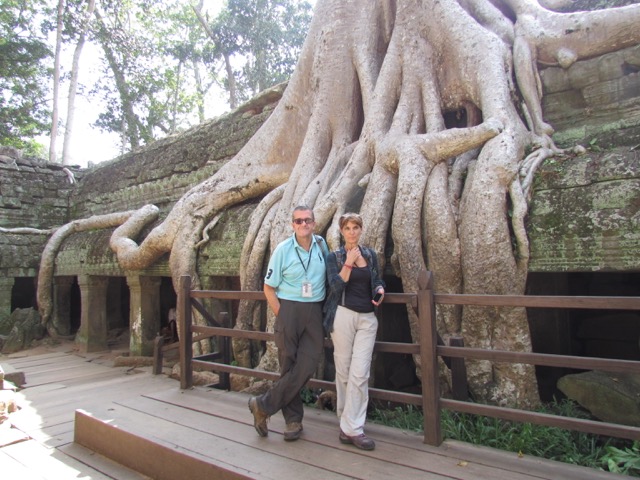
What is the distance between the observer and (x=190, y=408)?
2936 millimetres

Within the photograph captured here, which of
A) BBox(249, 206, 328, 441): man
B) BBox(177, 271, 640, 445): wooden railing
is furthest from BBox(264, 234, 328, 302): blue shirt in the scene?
BBox(177, 271, 640, 445): wooden railing

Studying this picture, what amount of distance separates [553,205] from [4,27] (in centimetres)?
1593

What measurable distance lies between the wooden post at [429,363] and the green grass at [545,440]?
8.1 inches

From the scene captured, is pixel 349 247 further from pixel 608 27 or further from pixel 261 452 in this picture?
pixel 608 27

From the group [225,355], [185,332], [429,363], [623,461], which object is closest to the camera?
[623,461]

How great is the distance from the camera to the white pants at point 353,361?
2.23m

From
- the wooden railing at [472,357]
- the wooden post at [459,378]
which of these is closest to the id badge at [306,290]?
the wooden railing at [472,357]

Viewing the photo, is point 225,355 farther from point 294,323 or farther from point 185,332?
point 294,323

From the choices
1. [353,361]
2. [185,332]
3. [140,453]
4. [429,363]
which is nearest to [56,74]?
[185,332]

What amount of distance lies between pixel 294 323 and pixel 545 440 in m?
1.39

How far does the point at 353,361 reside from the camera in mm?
2258

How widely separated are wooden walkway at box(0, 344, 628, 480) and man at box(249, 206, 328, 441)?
0.52ft

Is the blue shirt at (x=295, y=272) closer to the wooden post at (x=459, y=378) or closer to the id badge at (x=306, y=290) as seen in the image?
the id badge at (x=306, y=290)

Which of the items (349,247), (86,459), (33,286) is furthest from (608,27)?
(33,286)
